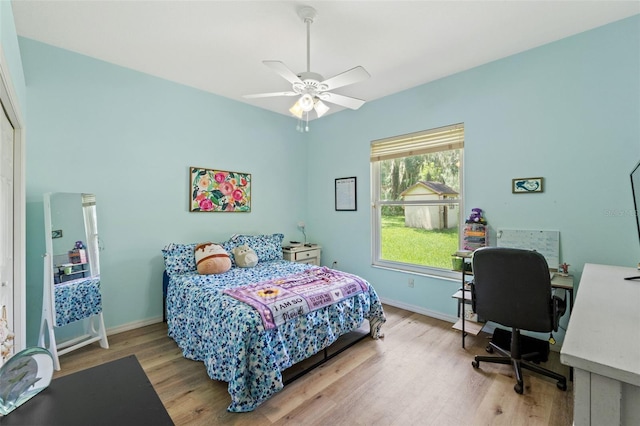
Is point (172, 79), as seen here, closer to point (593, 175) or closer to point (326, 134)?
point (326, 134)

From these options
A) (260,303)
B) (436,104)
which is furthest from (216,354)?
(436,104)

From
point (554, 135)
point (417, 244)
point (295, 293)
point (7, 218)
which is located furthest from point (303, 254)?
point (554, 135)

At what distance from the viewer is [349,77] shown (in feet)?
6.64

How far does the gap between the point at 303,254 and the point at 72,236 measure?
8.41ft

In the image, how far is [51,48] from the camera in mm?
2475

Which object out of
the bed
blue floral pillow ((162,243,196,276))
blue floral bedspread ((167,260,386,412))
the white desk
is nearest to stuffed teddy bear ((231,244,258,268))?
the bed

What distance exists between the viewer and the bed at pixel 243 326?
5.91 ft

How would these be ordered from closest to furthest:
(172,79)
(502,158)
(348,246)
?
1. (502,158)
2. (172,79)
3. (348,246)

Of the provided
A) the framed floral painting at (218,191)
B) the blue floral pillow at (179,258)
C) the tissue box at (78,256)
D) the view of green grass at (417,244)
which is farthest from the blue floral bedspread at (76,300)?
the view of green grass at (417,244)

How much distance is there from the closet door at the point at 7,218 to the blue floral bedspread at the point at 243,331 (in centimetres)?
103

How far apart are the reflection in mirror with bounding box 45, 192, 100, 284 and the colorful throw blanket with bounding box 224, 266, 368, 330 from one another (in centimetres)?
139

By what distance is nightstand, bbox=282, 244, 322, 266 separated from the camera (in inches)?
158

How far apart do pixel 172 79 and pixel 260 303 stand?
2.70 meters

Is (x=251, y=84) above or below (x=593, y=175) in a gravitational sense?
above
